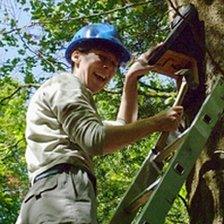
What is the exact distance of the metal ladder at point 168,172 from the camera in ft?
7.61

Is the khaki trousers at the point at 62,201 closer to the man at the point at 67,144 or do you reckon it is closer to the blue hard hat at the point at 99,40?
the man at the point at 67,144

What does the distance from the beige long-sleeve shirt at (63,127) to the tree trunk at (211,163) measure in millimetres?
691

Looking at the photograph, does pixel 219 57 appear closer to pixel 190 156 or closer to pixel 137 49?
pixel 190 156

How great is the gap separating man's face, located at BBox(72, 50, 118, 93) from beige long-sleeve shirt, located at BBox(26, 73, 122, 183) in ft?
0.63

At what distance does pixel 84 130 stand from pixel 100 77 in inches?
23.7

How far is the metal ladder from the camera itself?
232 cm

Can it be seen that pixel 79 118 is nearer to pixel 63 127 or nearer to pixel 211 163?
pixel 63 127

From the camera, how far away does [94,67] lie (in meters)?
2.93

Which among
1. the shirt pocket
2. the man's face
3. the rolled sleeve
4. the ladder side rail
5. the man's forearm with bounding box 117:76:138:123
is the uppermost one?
the man's face

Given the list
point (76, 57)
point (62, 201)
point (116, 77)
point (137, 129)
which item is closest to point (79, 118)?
point (137, 129)

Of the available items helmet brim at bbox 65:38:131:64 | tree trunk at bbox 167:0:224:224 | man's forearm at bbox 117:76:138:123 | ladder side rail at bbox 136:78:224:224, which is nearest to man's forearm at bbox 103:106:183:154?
ladder side rail at bbox 136:78:224:224

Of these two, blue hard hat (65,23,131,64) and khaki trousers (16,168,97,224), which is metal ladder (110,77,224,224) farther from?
blue hard hat (65,23,131,64)

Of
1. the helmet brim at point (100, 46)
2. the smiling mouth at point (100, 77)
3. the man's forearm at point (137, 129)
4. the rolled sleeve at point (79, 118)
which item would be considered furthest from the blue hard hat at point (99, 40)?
the man's forearm at point (137, 129)

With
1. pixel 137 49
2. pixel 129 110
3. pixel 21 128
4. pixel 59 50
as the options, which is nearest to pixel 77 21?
pixel 59 50
